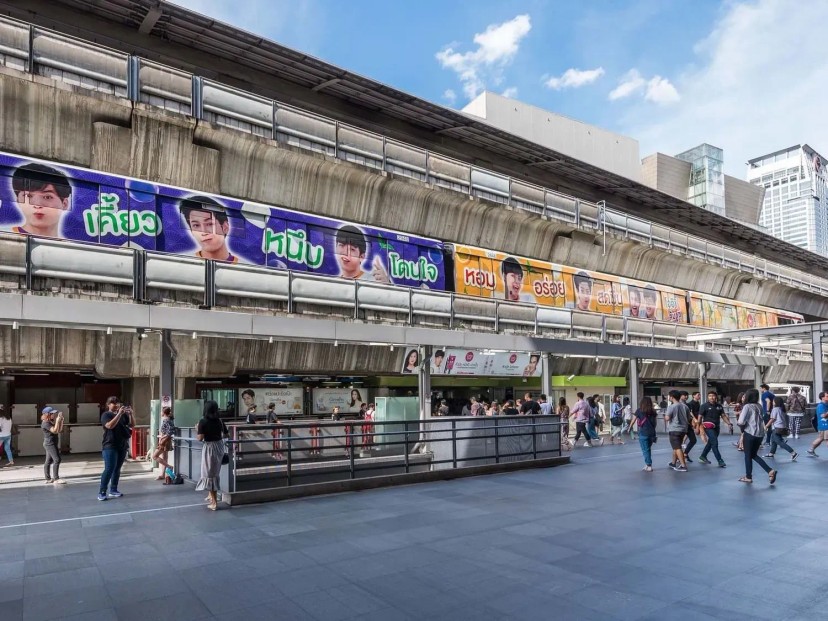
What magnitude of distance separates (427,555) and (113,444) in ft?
19.6

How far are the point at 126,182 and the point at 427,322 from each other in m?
8.62

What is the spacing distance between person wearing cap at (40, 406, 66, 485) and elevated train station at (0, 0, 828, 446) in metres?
1.65

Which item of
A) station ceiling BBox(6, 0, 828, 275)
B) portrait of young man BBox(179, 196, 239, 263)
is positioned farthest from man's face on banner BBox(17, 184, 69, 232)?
station ceiling BBox(6, 0, 828, 275)

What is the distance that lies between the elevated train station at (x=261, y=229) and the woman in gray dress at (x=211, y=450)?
3857mm

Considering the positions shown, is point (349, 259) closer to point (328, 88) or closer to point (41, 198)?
point (328, 88)

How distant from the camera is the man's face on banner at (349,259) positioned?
1648 cm

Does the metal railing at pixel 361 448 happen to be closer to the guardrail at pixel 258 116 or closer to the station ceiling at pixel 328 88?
the guardrail at pixel 258 116

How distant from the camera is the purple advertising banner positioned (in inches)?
460

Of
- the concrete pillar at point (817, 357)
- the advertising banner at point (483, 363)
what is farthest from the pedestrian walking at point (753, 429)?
the concrete pillar at point (817, 357)

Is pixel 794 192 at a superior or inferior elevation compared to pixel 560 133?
superior

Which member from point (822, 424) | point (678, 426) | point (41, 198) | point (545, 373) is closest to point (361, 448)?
point (678, 426)

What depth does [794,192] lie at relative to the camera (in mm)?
111062

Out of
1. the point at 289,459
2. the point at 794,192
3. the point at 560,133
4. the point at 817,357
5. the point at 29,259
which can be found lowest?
the point at 289,459

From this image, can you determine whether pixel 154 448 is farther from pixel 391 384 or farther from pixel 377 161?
pixel 377 161
